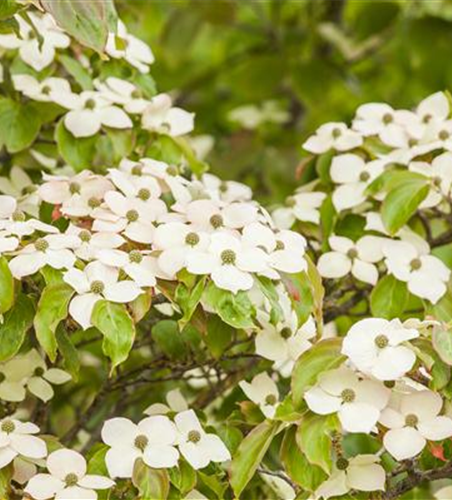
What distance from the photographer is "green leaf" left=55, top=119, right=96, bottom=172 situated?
147 cm

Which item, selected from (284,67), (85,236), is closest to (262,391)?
(85,236)

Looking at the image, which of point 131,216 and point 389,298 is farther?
point 389,298

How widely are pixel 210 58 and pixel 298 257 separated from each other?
85.2 inches

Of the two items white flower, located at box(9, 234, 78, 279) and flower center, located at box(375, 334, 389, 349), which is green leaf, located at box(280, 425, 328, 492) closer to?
flower center, located at box(375, 334, 389, 349)

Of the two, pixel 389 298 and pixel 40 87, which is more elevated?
pixel 40 87

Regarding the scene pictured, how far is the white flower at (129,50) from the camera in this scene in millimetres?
1575

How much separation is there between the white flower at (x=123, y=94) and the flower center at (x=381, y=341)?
534 mm

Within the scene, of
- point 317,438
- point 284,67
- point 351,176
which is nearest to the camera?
point 317,438

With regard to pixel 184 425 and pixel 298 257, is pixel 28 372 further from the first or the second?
pixel 298 257

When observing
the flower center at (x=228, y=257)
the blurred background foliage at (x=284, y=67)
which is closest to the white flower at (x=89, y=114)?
the flower center at (x=228, y=257)

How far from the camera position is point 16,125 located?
1.49 meters

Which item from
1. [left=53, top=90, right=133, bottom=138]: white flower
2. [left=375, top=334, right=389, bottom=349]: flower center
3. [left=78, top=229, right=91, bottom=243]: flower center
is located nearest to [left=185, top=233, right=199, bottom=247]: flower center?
[left=78, top=229, right=91, bottom=243]: flower center

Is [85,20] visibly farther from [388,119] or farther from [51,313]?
[388,119]

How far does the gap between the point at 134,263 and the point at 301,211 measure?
407 mm
